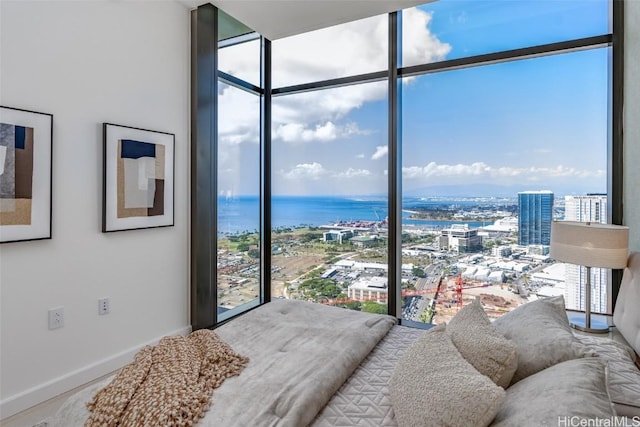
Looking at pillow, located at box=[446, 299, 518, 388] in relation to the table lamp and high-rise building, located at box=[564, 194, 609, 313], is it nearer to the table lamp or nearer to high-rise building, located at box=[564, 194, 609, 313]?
the table lamp

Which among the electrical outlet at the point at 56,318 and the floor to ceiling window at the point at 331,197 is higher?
the floor to ceiling window at the point at 331,197

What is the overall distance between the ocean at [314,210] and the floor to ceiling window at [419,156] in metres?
0.01

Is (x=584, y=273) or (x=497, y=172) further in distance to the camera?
(x=497, y=172)

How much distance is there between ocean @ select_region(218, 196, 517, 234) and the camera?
3027 mm

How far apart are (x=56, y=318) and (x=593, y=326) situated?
3.12 metres

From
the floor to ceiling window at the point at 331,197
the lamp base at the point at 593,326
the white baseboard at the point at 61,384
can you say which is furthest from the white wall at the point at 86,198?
the lamp base at the point at 593,326

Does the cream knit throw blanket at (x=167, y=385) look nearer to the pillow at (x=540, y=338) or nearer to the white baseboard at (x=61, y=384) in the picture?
the pillow at (x=540, y=338)

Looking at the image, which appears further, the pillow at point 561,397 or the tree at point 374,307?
the tree at point 374,307

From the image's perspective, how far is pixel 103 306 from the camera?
239cm

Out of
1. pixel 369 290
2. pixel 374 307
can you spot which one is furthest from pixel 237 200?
pixel 374 307

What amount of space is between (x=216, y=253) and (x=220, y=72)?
1.64 meters

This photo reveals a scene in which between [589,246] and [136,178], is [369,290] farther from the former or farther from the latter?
[136,178]

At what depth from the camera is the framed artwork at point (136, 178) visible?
7.80 ft

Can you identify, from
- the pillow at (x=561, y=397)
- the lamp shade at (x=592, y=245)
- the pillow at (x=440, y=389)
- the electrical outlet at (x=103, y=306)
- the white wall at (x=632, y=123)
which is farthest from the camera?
the electrical outlet at (x=103, y=306)
